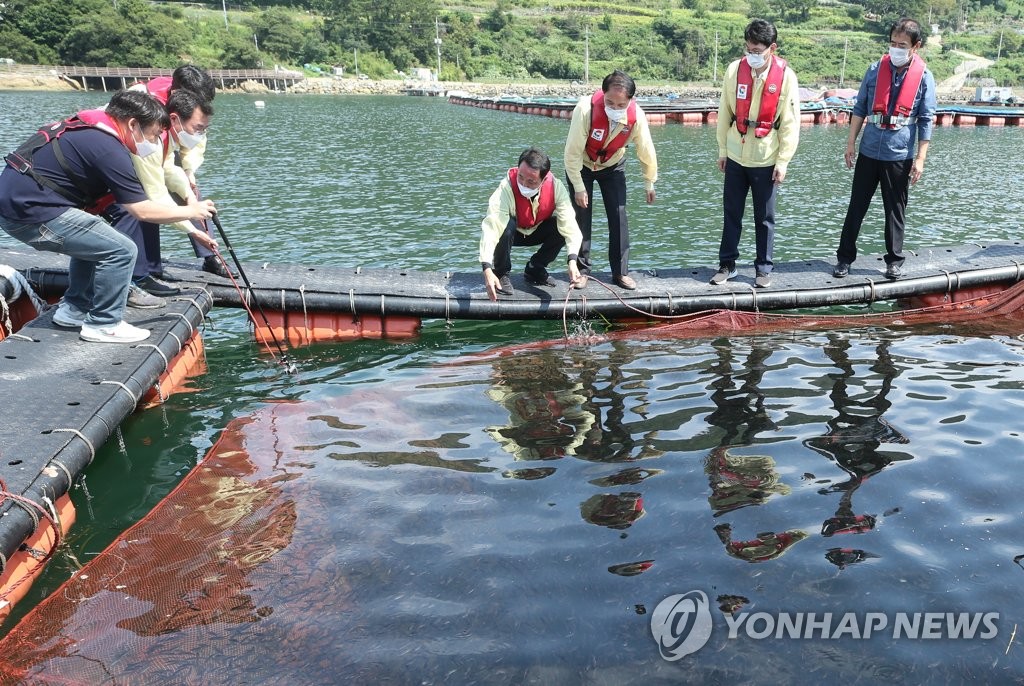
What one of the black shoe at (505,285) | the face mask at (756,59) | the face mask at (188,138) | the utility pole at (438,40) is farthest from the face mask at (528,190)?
the utility pole at (438,40)

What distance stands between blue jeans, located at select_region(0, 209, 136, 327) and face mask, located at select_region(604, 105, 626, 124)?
4.66 m

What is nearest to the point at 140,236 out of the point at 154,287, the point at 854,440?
the point at 154,287

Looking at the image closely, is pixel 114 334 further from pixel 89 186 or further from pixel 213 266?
pixel 213 266

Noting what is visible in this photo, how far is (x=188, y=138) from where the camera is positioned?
7.75 meters

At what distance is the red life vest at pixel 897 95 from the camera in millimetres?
8180

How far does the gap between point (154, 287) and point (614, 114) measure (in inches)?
198

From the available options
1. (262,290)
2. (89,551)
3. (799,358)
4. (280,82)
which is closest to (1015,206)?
(799,358)

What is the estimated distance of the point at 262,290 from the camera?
27.6 feet

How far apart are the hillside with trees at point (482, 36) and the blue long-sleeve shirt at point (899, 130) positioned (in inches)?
3712

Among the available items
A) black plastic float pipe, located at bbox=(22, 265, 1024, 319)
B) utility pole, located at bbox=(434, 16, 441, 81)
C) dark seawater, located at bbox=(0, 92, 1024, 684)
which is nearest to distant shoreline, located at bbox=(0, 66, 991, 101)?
utility pole, located at bbox=(434, 16, 441, 81)

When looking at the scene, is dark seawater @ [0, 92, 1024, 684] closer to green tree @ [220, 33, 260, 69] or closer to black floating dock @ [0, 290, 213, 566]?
black floating dock @ [0, 290, 213, 566]

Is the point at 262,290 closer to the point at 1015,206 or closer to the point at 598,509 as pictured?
the point at 598,509

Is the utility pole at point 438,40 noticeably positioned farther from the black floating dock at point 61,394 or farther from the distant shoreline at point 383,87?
the black floating dock at point 61,394

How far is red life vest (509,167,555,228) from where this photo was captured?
25.9 ft
